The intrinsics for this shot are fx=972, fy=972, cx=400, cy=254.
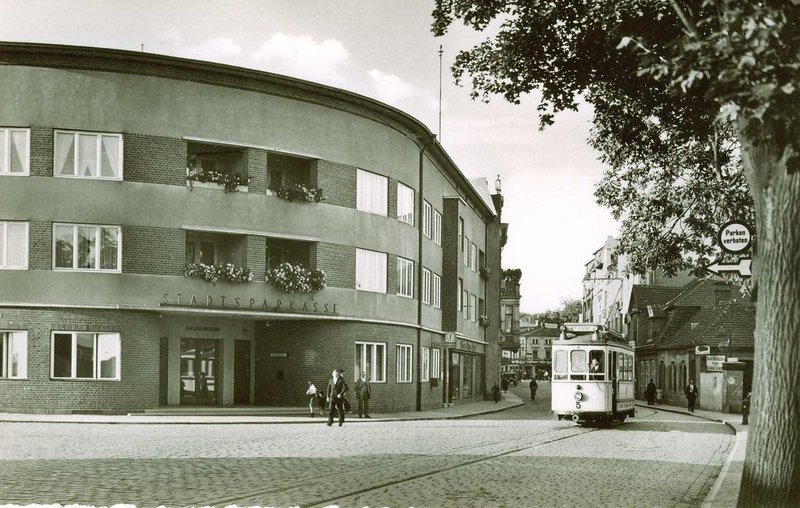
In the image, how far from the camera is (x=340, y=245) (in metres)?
34.4

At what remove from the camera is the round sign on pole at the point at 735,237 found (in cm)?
1348

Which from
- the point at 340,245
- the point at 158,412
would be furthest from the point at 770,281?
the point at 340,245

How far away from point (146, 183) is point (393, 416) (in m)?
11.6

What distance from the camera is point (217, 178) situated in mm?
31406

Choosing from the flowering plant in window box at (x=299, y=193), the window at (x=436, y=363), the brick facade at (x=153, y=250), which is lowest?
the window at (x=436, y=363)

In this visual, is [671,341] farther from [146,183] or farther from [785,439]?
[785,439]

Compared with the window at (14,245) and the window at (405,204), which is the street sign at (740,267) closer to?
the window at (14,245)

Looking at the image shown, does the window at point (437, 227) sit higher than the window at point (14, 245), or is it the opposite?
the window at point (437, 227)

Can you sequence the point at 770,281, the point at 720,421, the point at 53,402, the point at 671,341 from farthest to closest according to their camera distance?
the point at 671,341 → the point at 720,421 → the point at 53,402 → the point at 770,281

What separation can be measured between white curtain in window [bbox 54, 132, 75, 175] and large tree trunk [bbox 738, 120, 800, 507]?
80.2ft

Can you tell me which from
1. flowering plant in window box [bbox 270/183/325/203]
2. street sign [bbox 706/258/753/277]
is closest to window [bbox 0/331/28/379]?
flowering plant in window box [bbox 270/183/325/203]

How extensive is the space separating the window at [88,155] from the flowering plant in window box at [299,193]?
17.7ft

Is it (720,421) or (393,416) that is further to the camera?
(720,421)

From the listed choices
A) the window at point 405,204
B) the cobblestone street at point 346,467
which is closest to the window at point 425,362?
the window at point 405,204
